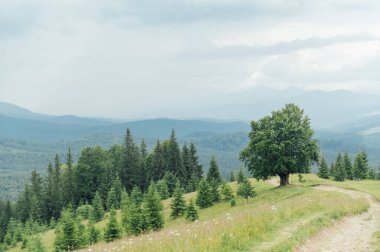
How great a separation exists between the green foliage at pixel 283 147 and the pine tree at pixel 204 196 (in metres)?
6.93

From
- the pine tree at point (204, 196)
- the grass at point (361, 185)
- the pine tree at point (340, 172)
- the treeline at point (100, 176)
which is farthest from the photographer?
the treeline at point (100, 176)

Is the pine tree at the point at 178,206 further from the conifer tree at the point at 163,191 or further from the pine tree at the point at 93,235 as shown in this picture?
the conifer tree at the point at 163,191

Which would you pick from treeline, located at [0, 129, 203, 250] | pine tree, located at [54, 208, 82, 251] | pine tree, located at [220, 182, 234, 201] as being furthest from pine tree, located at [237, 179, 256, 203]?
treeline, located at [0, 129, 203, 250]

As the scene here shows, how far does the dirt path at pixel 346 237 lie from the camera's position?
685 inches

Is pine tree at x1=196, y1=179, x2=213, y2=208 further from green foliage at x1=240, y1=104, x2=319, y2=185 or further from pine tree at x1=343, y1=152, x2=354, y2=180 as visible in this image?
pine tree at x1=343, y1=152, x2=354, y2=180

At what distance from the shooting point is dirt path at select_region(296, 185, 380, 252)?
57.0 ft

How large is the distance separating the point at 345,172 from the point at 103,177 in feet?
197

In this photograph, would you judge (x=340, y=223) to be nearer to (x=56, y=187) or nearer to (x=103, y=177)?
(x=103, y=177)

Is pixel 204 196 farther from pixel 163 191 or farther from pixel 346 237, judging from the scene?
pixel 346 237

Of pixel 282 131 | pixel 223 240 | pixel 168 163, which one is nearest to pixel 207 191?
pixel 282 131

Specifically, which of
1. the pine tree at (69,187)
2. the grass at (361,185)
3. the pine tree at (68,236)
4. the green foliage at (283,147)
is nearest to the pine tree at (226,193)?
Result: the green foliage at (283,147)

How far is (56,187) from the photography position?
371ft

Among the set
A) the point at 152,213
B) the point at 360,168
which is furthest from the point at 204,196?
the point at 360,168

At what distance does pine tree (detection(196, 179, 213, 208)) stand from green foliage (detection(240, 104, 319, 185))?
6.93 m
